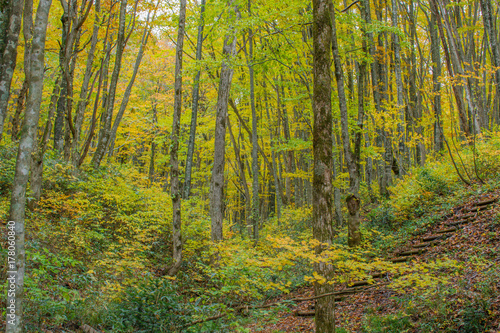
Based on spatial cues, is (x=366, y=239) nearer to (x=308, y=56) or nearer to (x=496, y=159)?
(x=496, y=159)

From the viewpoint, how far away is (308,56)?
1333 cm

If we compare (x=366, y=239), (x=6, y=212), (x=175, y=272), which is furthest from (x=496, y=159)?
(x=6, y=212)

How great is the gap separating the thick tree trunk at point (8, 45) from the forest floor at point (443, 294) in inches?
227

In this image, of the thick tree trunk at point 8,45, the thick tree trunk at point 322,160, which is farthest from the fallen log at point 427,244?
the thick tree trunk at point 8,45

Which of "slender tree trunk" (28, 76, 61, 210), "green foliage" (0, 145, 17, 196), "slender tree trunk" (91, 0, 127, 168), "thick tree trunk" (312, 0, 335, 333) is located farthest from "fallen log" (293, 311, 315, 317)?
"slender tree trunk" (91, 0, 127, 168)

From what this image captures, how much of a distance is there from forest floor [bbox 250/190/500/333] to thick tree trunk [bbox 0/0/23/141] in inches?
227

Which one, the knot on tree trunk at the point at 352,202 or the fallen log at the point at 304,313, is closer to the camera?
the fallen log at the point at 304,313

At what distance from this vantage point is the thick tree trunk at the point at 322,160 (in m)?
4.46

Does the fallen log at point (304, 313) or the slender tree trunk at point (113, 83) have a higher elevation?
the slender tree trunk at point (113, 83)

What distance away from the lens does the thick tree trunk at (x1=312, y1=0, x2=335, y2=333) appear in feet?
14.6

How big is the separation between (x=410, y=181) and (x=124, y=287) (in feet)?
33.2

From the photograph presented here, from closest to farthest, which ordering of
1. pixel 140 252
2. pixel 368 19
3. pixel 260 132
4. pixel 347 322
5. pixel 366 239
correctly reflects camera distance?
pixel 347 322, pixel 140 252, pixel 366 239, pixel 368 19, pixel 260 132

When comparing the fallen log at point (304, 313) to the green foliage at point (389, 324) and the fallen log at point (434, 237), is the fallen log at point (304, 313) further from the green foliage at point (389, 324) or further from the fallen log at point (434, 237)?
the fallen log at point (434, 237)

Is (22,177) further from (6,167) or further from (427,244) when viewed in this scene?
(427,244)
